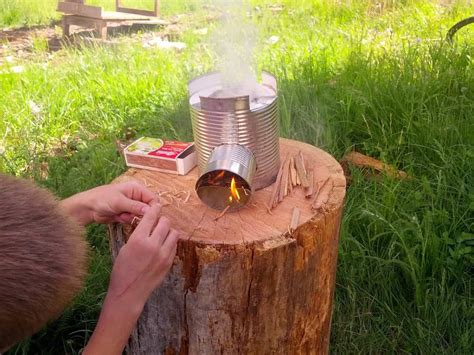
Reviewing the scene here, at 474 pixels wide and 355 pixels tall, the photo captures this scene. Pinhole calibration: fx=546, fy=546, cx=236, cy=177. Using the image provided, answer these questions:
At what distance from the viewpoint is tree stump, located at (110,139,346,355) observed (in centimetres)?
147

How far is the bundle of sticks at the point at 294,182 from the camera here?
1.62 metres

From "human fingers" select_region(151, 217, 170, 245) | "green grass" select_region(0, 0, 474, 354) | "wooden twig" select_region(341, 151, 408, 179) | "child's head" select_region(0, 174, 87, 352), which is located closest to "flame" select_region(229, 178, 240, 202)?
"human fingers" select_region(151, 217, 170, 245)

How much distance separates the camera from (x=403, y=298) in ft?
6.98

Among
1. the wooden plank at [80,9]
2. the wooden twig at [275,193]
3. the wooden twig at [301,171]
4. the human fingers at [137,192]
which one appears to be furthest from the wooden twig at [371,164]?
the wooden plank at [80,9]

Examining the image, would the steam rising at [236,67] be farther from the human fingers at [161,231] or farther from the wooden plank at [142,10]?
the wooden plank at [142,10]

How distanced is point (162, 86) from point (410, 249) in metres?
2.24

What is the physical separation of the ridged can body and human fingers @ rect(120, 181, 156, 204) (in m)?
0.17

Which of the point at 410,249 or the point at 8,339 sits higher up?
the point at 8,339

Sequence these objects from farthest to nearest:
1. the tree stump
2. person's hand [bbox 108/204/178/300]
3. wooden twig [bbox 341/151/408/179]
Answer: wooden twig [bbox 341/151/408/179] → the tree stump → person's hand [bbox 108/204/178/300]

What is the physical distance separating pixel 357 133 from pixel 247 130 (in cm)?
164

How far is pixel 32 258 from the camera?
43.3 inches

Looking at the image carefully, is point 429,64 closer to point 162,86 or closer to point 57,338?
point 162,86

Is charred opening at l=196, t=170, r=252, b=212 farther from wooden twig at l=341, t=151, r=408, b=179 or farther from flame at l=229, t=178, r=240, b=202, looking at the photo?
wooden twig at l=341, t=151, r=408, b=179

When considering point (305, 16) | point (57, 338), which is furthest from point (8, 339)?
point (305, 16)
